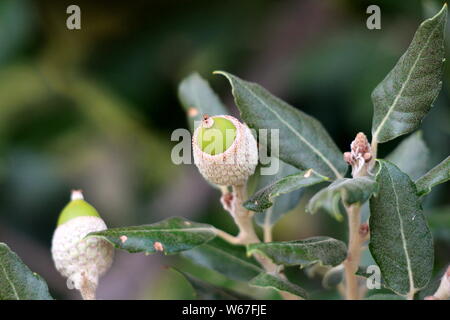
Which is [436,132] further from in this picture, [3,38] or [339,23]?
[3,38]

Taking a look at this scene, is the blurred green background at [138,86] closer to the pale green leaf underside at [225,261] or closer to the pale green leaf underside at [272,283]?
Answer: the pale green leaf underside at [225,261]

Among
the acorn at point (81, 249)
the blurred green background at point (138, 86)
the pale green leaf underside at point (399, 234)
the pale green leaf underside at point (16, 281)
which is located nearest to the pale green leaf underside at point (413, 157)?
the pale green leaf underside at point (399, 234)

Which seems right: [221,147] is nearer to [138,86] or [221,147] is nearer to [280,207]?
[280,207]

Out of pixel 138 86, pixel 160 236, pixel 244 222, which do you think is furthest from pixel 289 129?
pixel 138 86

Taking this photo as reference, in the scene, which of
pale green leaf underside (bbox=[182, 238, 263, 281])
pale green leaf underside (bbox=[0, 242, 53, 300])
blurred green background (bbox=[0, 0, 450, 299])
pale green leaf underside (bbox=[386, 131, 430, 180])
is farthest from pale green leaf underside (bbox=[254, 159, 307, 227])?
blurred green background (bbox=[0, 0, 450, 299])

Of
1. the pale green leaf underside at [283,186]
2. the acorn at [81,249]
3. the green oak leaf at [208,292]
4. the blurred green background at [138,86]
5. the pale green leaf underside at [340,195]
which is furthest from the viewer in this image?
the blurred green background at [138,86]

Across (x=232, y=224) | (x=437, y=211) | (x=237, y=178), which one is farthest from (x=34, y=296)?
(x=232, y=224)
